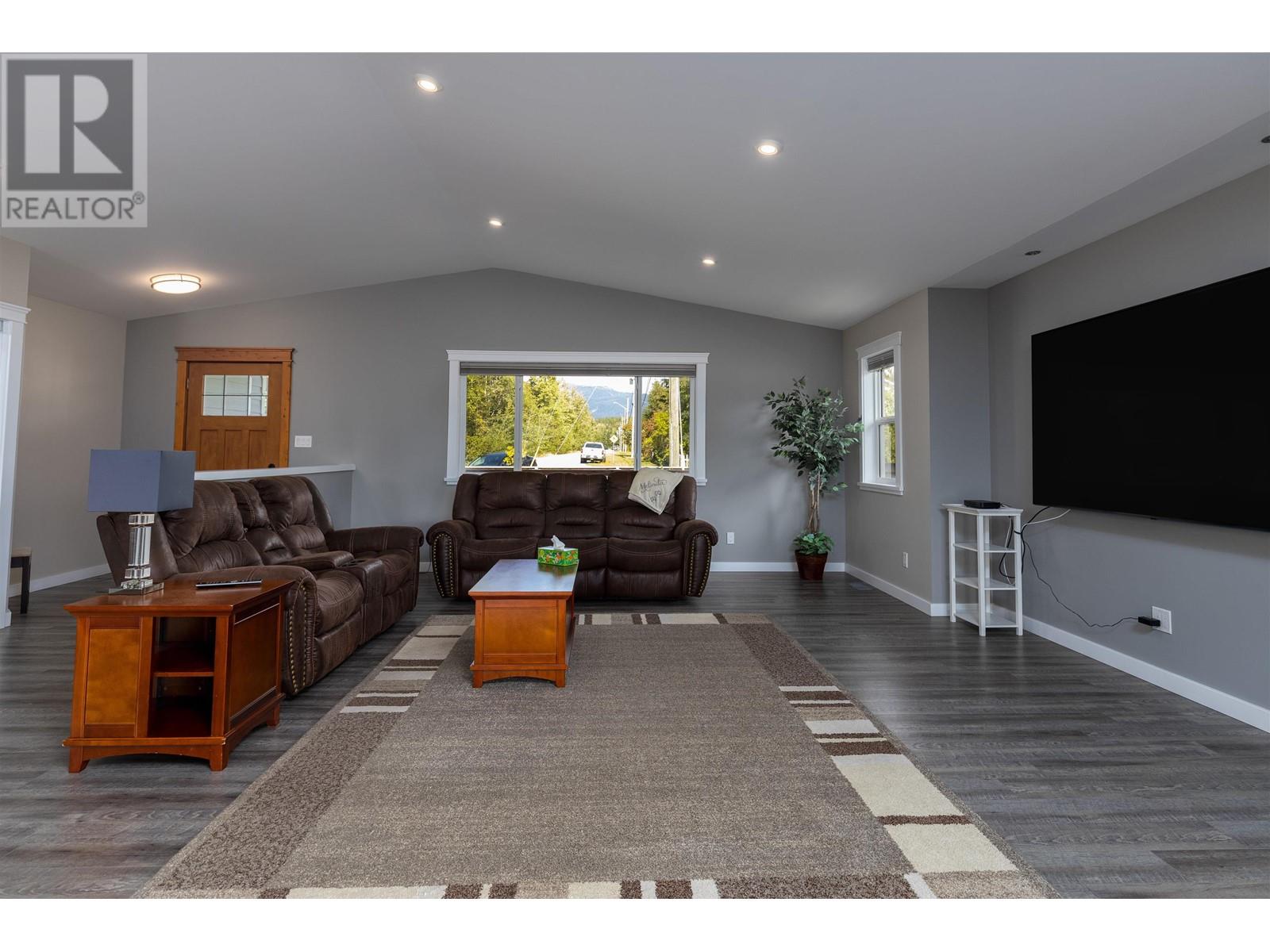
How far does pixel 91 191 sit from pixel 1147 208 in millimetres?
5927

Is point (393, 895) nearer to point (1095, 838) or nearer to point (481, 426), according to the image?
point (1095, 838)

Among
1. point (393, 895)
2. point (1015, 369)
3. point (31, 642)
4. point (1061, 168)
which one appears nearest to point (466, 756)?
point (393, 895)

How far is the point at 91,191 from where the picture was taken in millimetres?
4078

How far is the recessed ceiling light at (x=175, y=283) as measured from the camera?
17.4 feet

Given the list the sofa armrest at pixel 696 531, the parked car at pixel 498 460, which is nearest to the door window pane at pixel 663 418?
the parked car at pixel 498 460

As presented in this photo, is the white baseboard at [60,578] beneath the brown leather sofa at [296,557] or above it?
beneath

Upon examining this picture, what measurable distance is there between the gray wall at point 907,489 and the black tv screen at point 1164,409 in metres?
0.88

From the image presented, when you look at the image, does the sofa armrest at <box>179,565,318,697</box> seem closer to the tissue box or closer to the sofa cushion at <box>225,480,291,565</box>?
the sofa cushion at <box>225,480,291,565</box>

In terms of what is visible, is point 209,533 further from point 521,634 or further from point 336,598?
point 521,634

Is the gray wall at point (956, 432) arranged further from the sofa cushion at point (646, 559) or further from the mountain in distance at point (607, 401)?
the mountain in distance at point (607, 401)

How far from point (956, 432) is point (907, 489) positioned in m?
0.64

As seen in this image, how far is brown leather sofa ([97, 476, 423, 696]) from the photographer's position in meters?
2.92

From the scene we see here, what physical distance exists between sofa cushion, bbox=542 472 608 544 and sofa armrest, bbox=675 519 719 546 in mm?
731

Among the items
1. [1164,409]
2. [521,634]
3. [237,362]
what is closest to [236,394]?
[237,362]
